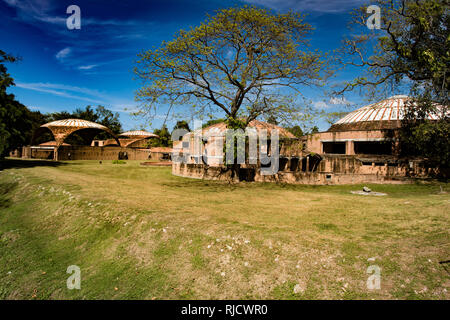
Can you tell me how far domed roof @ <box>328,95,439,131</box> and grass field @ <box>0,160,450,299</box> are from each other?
90.7 feet

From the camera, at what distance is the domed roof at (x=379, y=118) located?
111 ft

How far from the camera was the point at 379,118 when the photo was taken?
1394 inches

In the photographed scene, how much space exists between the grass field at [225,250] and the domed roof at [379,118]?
27.6 metres

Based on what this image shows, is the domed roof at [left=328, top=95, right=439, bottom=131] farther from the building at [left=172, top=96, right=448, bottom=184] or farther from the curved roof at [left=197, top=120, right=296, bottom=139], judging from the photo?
the curved roof at [left=197, top=120, right=296, bottom=139]

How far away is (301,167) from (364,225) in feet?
66.8

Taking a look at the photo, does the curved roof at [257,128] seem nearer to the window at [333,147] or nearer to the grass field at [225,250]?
the grass field at [225,250]

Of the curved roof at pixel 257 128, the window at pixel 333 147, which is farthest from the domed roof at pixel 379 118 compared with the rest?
the curved roof at pixel 257 128

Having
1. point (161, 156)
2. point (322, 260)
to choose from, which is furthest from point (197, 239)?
point (161, 156)

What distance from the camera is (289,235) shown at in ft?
22.9

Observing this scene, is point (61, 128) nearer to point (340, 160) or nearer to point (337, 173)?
point (340, 160)

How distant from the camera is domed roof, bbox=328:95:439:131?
111 feet

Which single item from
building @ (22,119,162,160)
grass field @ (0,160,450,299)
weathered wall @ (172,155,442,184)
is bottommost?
grass field @ (0,160,450,299)

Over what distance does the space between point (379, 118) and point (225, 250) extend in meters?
37.3

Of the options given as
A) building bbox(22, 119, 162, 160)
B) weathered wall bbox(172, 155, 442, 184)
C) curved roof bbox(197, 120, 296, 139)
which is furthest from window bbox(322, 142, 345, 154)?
building bbox(22, 119, 162, 160)
